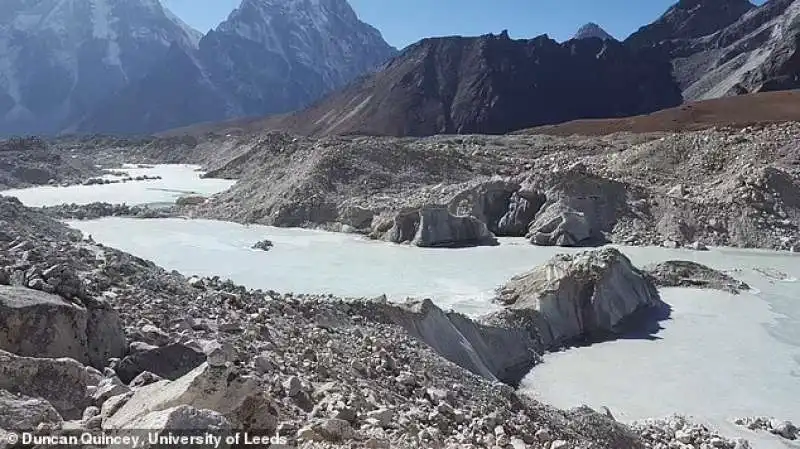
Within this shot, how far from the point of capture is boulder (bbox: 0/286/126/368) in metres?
4.90

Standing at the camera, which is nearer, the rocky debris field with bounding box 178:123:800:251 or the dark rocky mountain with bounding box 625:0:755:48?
the rocky debris field with bounding box 178:123:800:251

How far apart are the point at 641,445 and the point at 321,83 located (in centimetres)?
18726

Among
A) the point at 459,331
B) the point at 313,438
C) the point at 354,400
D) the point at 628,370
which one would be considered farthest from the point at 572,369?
the point at 313,438

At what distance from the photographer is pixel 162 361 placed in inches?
215

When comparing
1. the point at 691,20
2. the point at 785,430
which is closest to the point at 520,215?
the point at 785,430

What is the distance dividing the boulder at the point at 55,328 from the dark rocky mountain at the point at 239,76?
455 ft

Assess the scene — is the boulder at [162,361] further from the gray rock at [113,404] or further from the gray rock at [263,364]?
the gray rock at [113,404]

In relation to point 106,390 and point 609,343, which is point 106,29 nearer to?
point 609,343

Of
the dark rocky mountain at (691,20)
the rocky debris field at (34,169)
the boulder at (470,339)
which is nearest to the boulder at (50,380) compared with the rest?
the boulder at (470,339)

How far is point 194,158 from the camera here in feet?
214

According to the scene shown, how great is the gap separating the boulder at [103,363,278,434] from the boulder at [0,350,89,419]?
58 cm

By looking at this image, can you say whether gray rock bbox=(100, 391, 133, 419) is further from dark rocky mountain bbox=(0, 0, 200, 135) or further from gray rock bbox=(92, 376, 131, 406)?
dark rocky mountain bbox=(0, 0, 200, 135)

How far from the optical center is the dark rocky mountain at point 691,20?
371 feet

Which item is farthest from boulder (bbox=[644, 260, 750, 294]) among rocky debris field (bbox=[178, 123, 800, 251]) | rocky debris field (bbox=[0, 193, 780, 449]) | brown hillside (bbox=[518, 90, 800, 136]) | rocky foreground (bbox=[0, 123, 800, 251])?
brown hillside (bbox=[518, 90, 800, 136])
